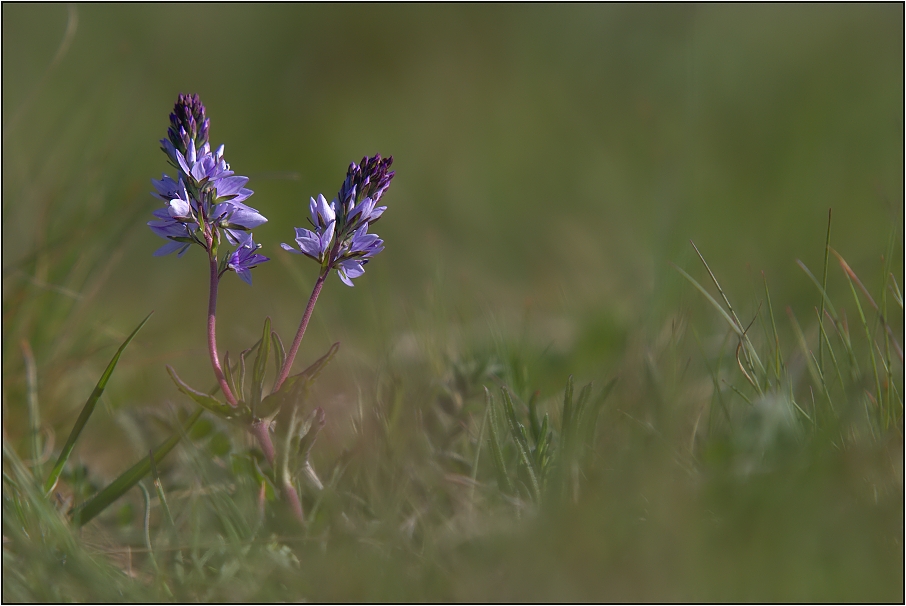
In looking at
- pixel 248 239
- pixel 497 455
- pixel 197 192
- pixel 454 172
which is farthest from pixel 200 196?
pixel 454 172

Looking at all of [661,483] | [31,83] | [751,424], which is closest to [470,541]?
[661,483]

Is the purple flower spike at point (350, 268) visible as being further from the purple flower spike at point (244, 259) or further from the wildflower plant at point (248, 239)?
the purple flower spike at point (244, 259)

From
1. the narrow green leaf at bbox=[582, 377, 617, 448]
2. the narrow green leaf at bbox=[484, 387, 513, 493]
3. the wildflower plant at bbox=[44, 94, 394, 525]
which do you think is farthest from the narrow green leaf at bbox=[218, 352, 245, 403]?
the narrow green leaf at bbox=[582, 377, 617, 448]

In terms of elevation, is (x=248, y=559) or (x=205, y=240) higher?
(x=205, y=240)

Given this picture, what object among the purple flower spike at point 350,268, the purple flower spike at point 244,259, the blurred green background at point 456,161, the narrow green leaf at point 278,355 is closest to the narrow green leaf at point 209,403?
the narrow green leaf at point 278,355

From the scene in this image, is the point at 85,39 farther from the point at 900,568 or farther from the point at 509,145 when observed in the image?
the point at 900,568

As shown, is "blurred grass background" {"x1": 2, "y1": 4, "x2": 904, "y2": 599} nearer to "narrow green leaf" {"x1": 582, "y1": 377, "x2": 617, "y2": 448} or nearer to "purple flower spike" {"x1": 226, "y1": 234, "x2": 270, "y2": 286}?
"narrow green leaf" {"x1": 582, "y1": 377, "x2": 617, "y2": 448}
